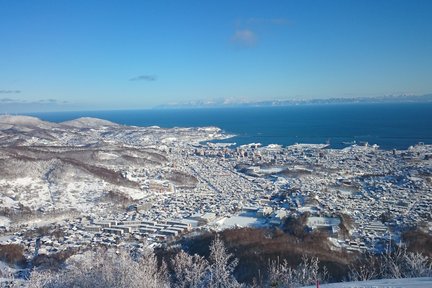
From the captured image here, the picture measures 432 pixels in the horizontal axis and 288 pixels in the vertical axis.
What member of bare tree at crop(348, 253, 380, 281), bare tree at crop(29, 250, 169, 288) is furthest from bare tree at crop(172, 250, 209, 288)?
bare tree at crop(348, 253, 380, 281)

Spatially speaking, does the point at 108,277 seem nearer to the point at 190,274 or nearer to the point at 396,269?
the point at 190,274

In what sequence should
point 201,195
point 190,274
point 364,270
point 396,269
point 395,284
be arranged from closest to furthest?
point 395,284 → point 396,269 → point 190,274 → point 364,270 → point 201,195

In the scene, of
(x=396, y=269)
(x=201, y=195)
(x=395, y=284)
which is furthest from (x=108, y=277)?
(x=201, y=195)

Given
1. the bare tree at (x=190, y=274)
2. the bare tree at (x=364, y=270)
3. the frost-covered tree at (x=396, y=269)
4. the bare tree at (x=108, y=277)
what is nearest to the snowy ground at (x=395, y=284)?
the frost-covered tree at (x=396, y=269)

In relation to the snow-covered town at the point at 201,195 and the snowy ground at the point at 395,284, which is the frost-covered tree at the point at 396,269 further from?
the snow-covered town at the point at 201,195

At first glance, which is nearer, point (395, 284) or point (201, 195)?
point (395, 284)

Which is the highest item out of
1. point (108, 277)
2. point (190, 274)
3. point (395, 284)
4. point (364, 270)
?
point (395, 284)

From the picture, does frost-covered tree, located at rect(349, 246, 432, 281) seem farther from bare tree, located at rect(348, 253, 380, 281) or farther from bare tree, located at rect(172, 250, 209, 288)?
bare tree, located at rect(172, 250, 209, 288)

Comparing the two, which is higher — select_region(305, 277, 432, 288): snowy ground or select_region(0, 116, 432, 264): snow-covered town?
select_region(305, 277, 432, 288): snowy ground

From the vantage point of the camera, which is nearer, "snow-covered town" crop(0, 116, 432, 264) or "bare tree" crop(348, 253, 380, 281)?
"bare tree" crop(348, 253, 380, 281)

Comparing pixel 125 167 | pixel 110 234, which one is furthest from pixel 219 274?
pixel 125 167

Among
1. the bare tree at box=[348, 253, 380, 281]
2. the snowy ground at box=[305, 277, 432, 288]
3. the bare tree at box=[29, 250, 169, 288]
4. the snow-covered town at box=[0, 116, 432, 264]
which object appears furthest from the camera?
the snow-covered town at box=[0, 116, 432, 264]

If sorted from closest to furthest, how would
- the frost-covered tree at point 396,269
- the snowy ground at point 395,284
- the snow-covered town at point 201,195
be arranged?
1. the snowy ground at point 395,284
2. the frost-covered tree at point 396,269
3. the snow-covered town at point 201,195
